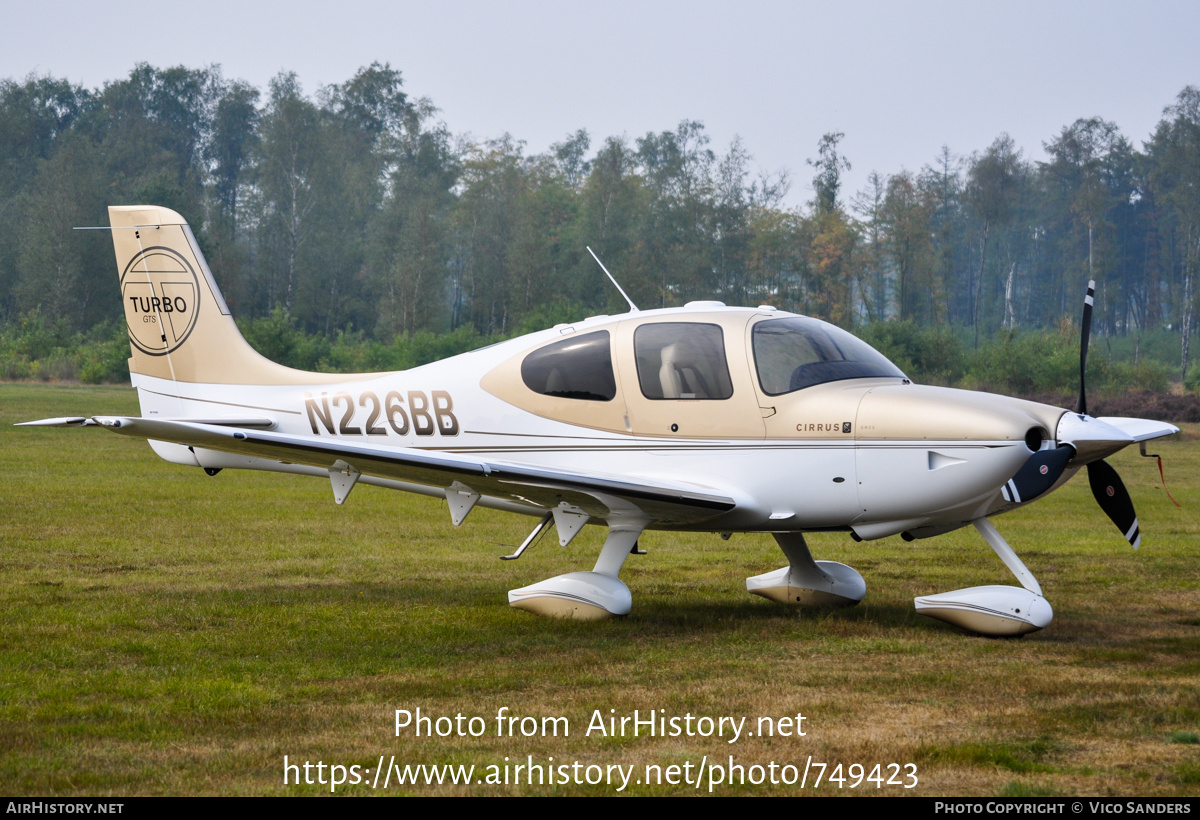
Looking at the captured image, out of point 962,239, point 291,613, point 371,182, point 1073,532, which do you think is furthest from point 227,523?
point 962,239

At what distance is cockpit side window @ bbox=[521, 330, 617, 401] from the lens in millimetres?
8406

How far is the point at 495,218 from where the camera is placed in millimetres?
69750

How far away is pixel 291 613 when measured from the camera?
848cm

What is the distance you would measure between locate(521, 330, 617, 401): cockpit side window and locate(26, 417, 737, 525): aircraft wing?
0.74 m

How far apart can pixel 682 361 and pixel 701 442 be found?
0.62 meters

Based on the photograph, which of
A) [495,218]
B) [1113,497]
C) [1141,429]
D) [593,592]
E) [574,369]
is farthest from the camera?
[495,218]

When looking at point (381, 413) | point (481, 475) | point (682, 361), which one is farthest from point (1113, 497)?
point (381, 413)

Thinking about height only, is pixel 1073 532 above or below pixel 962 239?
below

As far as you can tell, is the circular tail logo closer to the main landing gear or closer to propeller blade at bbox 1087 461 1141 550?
the main landing gear

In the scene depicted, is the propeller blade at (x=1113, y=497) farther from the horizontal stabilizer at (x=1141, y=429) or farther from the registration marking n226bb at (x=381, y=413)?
the registration marking n226bb at (x=381, y=413)

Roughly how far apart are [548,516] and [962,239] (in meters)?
93.8

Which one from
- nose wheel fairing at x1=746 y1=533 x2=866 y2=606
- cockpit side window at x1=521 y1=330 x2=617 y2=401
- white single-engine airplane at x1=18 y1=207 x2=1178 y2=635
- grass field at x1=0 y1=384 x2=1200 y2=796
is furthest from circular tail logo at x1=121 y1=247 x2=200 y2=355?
nose wheel fairing at x1=746 y1=533 x2=866 y2=606

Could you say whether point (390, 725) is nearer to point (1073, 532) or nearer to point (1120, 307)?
point (1073, 532)

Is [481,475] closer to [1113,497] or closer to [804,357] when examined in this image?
[804,357]
